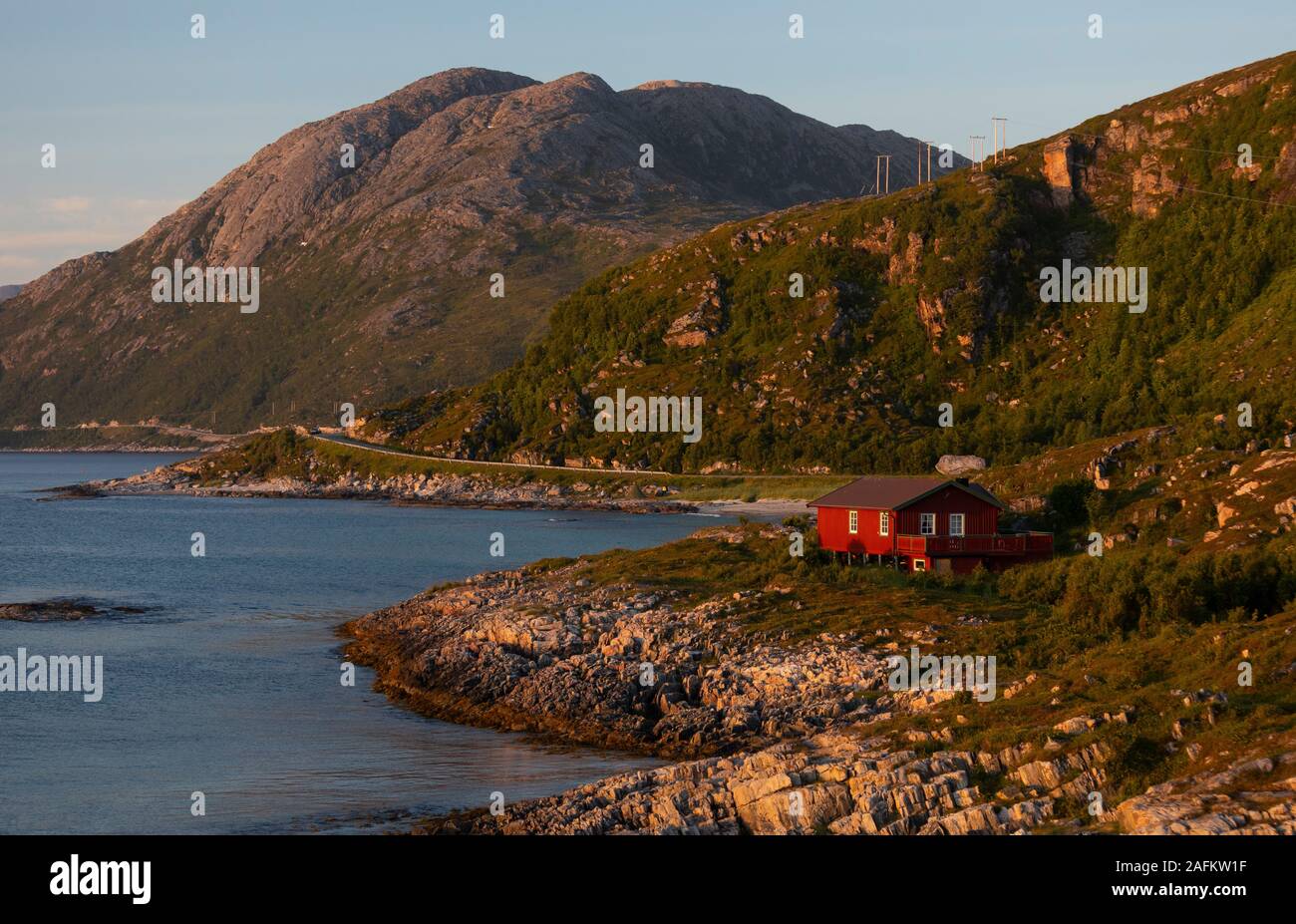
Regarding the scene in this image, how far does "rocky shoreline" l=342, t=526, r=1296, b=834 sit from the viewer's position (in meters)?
32.1

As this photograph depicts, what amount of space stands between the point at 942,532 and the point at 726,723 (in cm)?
2443

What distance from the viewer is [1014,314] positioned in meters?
181

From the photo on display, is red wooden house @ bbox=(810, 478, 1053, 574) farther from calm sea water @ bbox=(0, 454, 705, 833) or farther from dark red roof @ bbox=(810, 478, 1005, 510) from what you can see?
calm sea water @ bbox=(0, 454, 705, 833)

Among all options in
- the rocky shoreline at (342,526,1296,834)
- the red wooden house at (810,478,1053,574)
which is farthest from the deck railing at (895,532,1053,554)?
the rocky shoreline at (342,526,1296,834)

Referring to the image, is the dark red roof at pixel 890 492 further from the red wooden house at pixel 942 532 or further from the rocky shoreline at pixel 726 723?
the rocky shoreline at pixel 726 723

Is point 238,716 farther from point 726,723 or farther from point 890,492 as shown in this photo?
point 890,492

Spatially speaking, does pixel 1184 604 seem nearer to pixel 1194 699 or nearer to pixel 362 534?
pixel 1194 699

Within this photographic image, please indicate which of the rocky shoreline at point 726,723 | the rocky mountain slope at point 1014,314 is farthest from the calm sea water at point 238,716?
the rocky mountain slope at point 1014,314

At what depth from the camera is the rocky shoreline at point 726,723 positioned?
105 ft

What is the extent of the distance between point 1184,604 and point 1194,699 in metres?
17.9

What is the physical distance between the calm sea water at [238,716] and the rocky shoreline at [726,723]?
2928 mm

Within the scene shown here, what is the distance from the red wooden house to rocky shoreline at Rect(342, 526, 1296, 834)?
28.0 feet

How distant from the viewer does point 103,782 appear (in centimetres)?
4766
